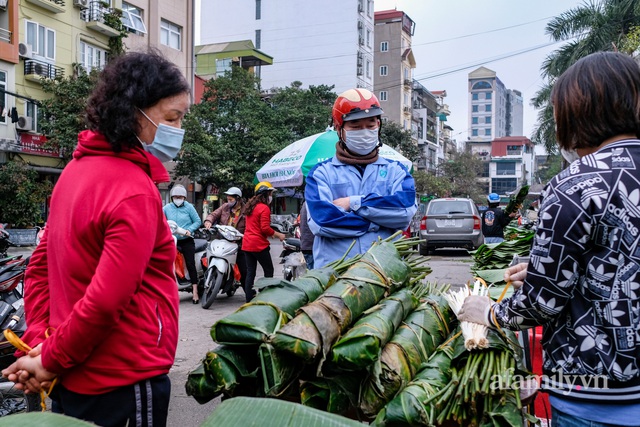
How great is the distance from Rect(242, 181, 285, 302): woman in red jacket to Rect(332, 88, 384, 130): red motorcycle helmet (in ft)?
17.3

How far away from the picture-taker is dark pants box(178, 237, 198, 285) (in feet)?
28.8

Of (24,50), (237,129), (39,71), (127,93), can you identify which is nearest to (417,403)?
(127,93)

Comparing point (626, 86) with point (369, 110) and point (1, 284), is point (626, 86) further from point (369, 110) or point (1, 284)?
point (1, 284)

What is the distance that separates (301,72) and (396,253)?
5259 cm

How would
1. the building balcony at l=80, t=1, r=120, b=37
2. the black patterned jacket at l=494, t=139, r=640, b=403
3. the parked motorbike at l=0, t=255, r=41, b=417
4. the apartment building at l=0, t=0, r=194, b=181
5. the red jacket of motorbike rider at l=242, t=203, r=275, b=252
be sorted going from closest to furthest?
1. the black patterned jacket at l=494, t=139, r=640, b=403
2. the parked motorbike at l=0, t=255, r=41, b=417
3. the red jacket of motorbike rider at l=242, t=203, r=275, b=252
4. the apartment building at l=0, t=0, r=194, b=181
5. the building balcony at l=80, t=1, r=120, b=37

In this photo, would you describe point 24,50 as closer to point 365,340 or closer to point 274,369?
point 274,369

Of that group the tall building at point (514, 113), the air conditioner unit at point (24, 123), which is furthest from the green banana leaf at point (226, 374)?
the tall building at point (514, 113)

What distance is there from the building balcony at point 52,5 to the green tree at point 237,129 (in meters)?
6.89

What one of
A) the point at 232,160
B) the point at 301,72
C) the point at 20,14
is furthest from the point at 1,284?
the point at 301,72

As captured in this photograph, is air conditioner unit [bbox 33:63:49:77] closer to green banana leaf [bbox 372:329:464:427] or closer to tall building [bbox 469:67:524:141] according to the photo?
green banana leaf [bbox 372:329:464:427]

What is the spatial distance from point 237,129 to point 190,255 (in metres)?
21.8

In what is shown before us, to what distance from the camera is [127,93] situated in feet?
6.20

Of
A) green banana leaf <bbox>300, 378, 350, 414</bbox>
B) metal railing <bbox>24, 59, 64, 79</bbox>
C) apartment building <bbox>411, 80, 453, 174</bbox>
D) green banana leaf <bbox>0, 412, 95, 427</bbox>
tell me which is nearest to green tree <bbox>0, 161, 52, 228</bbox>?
metal railing <bbox>24, 59, 64, 79</bbox>

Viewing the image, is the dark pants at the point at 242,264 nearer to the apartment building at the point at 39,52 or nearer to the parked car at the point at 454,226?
the parked car at the point at 454,226
